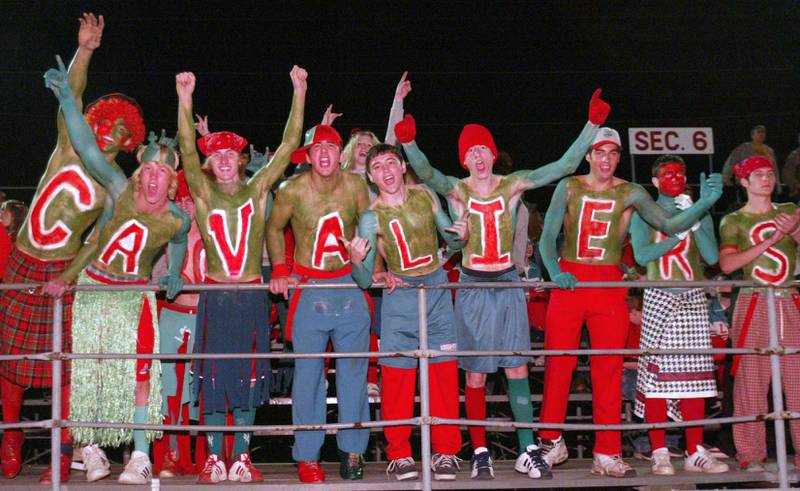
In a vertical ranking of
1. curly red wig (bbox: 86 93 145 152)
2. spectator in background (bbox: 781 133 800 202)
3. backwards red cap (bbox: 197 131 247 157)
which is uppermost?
spectator in background (bbox: 781 133 800 202)

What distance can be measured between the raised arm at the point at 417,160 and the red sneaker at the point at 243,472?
1.74 metres

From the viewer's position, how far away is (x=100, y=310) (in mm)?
5234

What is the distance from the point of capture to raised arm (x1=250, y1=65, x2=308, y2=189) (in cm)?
539

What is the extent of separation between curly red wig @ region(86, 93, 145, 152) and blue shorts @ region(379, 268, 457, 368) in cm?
167

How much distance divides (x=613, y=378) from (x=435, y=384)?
0.95 metres

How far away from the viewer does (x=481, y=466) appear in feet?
16.6

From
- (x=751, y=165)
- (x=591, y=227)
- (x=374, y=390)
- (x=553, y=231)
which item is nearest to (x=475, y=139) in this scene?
(x=553, y=231)

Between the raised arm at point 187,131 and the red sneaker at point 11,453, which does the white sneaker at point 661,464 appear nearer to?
the raised arm at point 187,131

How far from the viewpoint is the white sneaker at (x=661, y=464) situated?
524cm

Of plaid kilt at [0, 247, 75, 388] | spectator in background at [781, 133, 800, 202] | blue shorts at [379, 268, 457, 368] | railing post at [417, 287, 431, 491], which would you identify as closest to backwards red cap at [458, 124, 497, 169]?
blue shorts at [379, 268, 457, 368]

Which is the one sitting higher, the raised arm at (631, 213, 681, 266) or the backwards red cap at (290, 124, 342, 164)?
the backwards red cap at (290, 124, 342, 164)

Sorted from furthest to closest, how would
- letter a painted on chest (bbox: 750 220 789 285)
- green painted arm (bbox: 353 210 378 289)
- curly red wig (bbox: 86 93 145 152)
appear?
letter a painted on chest (bbox: 750 220 789 285) < curly red wig (bbox: 86 93 145 152) < green painted arm (bbox: 353 210 378 289)

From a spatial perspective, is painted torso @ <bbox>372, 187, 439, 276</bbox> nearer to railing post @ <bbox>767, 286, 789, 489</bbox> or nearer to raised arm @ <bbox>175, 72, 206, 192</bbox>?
raised arm @ <bbox>175, 72, 206, 192</bbox>

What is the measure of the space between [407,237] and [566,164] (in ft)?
3.11
